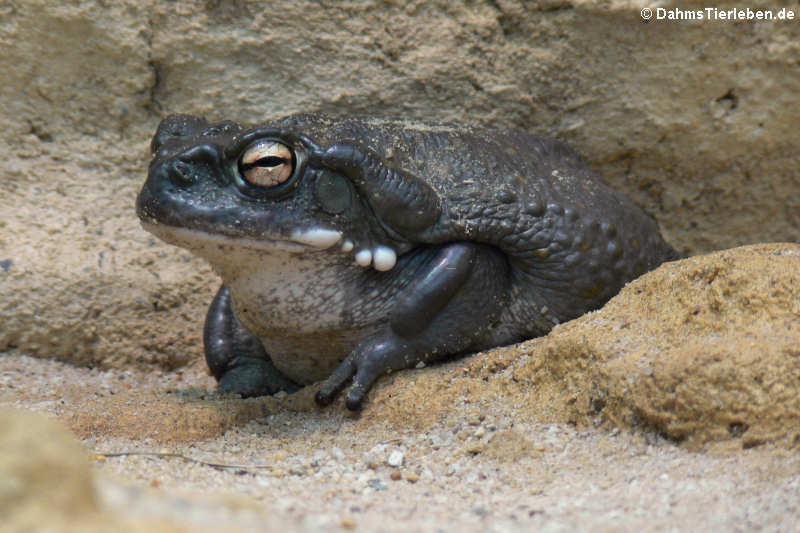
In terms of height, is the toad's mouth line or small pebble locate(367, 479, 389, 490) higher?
the toad's mouth line

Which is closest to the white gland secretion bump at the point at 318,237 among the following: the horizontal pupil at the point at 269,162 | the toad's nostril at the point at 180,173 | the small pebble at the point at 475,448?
the horizontal pupil at the point at 269,162

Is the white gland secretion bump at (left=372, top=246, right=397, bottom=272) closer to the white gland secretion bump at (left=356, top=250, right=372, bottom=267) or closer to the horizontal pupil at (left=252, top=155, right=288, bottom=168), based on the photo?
the white gland secretion bump at (left=356, top=250, right=372, bottom=267)

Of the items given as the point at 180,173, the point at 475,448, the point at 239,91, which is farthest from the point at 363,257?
the point at 239,91

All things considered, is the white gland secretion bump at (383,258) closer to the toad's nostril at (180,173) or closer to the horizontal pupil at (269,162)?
the horizontal pupil at (269,162)

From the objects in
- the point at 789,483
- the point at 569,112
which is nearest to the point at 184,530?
the point at 789,483

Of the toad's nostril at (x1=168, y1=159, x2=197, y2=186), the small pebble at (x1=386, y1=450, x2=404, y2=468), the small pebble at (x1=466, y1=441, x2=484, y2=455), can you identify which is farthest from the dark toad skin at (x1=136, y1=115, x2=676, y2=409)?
the small pebble at (x1=466, y1=441, x2=484, y2=455)
